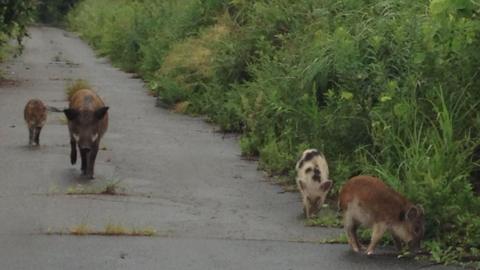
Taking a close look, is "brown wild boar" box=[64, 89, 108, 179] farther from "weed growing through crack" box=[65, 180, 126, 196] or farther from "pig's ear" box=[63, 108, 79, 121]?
"weed growing through crack" box=[65, 180, 126, 196]

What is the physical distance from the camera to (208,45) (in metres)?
21.8

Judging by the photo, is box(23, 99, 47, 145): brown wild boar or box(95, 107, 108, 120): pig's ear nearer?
box(95, 107, 108, 120): pig's ear

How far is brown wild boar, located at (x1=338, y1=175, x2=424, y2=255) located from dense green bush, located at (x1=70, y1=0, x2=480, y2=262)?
1.09 feet

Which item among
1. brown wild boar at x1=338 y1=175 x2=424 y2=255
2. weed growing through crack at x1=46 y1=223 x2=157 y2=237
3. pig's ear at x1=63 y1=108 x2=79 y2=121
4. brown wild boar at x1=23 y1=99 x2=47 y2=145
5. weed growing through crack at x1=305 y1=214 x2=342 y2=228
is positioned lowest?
brown wild boar at x1=23 y1=99 x2=47 y2=145

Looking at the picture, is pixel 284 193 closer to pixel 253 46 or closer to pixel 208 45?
pixel 253 46

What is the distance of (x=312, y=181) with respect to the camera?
10828 millimetres

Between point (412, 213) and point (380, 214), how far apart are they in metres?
0.31

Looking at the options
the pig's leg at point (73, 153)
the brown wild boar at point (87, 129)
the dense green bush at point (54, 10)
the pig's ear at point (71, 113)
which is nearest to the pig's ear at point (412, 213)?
the brown wild boar at point (87, 129)

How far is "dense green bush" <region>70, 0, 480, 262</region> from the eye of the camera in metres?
9.92

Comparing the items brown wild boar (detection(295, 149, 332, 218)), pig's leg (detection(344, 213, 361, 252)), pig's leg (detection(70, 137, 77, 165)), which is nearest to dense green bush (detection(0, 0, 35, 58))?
pig's leg (detection(70, 137, 77, 165))

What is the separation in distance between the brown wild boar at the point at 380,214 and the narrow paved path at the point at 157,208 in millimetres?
230

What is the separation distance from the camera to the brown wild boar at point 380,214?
8883 millimetres

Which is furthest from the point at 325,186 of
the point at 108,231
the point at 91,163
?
the point at 91,163

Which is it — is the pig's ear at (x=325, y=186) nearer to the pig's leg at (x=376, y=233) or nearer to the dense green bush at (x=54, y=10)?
the pig's leg at (x=376, y=233)
